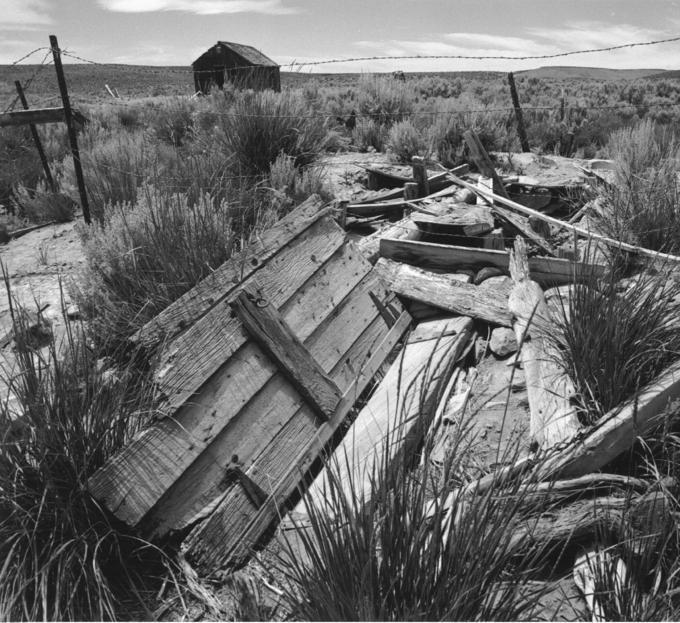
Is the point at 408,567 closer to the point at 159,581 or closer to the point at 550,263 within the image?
the point at 159,581

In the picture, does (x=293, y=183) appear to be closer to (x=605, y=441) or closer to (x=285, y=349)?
(x=285, y=349)

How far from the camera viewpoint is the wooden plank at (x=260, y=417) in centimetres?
292

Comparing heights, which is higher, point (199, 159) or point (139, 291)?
point (199, 159)

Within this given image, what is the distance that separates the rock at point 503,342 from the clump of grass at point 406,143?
6069 mm

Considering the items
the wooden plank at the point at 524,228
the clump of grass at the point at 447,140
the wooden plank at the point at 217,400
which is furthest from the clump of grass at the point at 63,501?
the clump of grass at the point at 447,140

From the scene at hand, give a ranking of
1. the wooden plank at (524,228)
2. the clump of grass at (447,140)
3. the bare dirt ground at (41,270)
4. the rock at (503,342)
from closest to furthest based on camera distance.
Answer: the rock at (503,342) → the bare dirt ground at (41,270) → the wooden plank at (524,228) → the clump of grass at (447,140)

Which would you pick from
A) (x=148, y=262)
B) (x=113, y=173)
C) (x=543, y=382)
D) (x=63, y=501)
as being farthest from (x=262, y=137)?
(x=63, y=501)

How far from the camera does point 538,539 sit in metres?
2.45

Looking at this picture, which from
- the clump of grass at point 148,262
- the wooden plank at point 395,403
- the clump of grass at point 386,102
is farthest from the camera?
the clump of grass at point 386,102

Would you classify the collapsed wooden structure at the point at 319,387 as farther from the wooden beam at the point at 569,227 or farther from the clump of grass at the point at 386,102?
the clump of grass at the point at 386,102

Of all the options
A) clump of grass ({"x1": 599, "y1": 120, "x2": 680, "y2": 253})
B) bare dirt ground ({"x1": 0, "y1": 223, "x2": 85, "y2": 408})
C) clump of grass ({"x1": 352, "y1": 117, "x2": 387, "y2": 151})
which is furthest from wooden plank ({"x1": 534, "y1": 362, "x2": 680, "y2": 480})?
clump of grass ({"x1": 352, "y1": 117, "x2": 387, "y2": 151})

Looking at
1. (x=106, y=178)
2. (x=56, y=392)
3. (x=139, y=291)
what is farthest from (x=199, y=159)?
(x=56, y=392)

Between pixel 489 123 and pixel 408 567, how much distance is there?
Answer: 36.9 feet

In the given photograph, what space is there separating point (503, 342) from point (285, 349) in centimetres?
174
